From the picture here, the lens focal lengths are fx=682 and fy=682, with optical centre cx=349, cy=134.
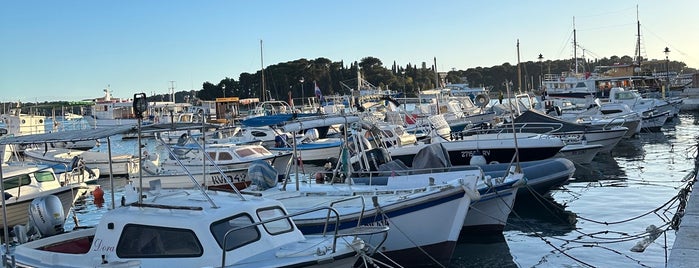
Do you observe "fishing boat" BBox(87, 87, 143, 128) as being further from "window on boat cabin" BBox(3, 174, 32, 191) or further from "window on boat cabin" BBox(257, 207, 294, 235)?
"window on boat cabin" BBox(257, 207, 294, 235)

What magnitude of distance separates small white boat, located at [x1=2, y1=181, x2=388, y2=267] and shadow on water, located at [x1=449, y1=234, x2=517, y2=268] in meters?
4.82

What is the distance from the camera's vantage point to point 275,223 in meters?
11.0

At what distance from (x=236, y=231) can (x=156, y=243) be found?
1.19 meters

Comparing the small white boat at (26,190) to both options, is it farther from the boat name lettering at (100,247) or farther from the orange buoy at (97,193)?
the boat name lettering at (100,247)

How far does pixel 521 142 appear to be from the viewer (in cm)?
2594

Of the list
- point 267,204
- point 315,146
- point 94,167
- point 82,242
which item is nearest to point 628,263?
point 267,204

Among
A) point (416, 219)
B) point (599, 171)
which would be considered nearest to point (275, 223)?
point (416, 219)

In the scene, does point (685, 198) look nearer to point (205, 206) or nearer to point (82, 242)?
point (205, 206)

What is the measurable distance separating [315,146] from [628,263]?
2462 centimetres

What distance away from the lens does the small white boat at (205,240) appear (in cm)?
977

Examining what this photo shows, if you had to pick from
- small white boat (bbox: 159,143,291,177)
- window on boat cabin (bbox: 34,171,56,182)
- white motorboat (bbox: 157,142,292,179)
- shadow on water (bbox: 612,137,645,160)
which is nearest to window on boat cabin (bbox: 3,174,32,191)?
window on boat cabin (bbox: 34,171,56,182)

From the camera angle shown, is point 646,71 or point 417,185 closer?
point 417,185

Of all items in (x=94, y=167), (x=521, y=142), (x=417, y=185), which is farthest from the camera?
(x=94, y=167)

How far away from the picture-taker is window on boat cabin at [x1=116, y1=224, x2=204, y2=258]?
9859mm
